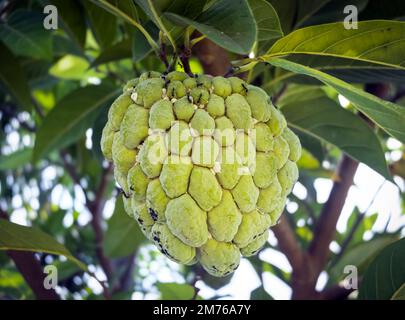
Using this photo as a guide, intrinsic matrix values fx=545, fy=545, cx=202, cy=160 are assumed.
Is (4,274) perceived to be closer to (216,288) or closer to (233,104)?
(216,288)

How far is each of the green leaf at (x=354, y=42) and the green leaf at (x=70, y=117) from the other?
0.90 m

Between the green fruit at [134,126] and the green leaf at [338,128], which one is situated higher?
the green fruit at [134,126]

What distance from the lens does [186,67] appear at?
1.31 metres

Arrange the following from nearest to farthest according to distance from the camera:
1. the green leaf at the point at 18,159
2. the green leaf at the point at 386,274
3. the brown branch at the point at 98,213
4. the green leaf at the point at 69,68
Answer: the green leaf at the point at 386,274 → the green leaf at the point at 69,68 → the brown branch at the point at 98,213 → the green leaf at the point at 18,159

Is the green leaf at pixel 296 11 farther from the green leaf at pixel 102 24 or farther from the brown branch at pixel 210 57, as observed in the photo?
the green leaf at pixel 102 24

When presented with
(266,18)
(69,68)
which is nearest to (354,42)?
(266,18)

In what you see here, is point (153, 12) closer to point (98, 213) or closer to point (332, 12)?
point (332, 12)

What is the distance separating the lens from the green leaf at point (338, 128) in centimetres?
150

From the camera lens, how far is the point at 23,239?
52.9 inches

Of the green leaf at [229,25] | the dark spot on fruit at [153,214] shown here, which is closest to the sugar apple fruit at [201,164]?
the dark spot on fruit at [153,214]

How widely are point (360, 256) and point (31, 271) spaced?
1.23 meters
